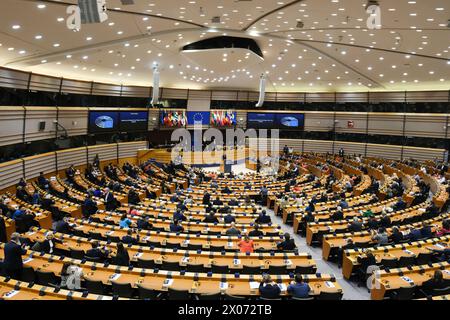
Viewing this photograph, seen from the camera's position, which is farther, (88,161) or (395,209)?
(88,161)

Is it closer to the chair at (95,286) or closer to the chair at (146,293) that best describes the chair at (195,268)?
the chair at (146,293)

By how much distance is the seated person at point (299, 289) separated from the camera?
8.28 m

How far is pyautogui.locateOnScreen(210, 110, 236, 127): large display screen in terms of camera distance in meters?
39.1

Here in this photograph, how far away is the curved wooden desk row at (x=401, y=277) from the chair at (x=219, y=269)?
150 inches

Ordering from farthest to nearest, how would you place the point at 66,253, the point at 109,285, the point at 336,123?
the point at 336,123, the point at 66,253, the point at 109,285

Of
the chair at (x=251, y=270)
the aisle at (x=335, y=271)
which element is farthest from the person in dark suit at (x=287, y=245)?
the chair at (x=251, y=270)

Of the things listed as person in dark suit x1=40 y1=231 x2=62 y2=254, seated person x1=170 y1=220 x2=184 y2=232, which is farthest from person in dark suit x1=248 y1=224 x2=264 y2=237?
person in dark suit x1=40 y1=231 x2=62 y2=254

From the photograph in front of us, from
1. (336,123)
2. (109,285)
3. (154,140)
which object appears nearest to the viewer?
(109,285)

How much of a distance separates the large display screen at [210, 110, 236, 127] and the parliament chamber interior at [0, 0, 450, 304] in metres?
0.18

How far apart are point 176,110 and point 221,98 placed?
20.7 ft

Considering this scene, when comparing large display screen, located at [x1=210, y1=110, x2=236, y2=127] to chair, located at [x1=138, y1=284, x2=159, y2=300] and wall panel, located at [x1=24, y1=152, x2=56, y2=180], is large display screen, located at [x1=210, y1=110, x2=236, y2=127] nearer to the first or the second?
wall panel, located at [x1=24, y1=152, x2=56, y2=180]

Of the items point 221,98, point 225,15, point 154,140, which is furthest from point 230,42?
point 221,98
